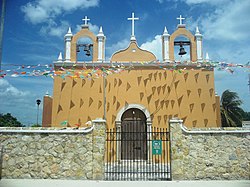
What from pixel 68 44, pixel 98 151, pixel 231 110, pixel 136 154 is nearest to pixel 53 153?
pixel 98 151

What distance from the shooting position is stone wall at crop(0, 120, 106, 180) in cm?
810

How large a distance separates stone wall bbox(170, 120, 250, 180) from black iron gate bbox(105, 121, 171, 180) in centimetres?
75

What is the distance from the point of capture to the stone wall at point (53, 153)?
26.6 ft

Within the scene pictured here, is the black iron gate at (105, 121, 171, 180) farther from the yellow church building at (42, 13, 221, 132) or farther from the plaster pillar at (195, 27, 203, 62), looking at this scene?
the plaster pillar at (195, 27, 203, 62)

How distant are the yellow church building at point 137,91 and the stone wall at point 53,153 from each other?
3.85m

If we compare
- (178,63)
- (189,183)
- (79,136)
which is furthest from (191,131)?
(178,63)

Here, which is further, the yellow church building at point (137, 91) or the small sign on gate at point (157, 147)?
the yellow church building at point (137, 91)

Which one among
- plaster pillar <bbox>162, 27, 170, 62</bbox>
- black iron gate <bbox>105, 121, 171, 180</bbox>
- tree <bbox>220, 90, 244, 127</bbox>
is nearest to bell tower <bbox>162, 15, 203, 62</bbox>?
plaster pillar <bbox>162, 27, 170, 62</bbox>

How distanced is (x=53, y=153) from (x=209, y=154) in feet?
17.2

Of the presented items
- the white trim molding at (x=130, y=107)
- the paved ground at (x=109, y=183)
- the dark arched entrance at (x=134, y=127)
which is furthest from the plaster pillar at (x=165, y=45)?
the paved ground at (x=109, y=183)

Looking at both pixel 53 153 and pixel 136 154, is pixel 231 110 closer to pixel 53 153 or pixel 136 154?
pixel 136 154

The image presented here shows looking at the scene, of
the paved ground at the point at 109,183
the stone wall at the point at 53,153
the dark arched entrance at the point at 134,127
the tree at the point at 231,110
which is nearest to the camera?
the paved ground at the point at 109,183

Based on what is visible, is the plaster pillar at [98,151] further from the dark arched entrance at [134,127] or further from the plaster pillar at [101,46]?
the plaster pillar at [101,46]

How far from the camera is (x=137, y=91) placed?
41.2 ft
